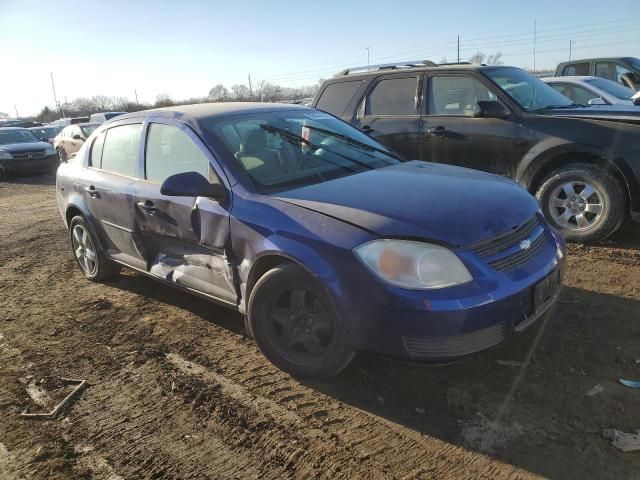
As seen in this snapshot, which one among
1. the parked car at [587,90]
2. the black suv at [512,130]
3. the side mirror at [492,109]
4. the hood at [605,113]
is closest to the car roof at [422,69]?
the black suv at [512,130]

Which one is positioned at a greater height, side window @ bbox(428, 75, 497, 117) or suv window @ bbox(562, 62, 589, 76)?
suv window @ bbox(562, 62, 589, 76)

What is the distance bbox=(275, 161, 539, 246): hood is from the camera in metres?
2.80

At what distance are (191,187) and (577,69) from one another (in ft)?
35.5

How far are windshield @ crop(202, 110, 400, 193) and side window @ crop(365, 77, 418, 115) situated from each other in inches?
88.1

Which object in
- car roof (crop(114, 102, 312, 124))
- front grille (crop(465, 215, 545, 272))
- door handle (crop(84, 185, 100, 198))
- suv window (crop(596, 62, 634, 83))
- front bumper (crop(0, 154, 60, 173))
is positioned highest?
suv window (crop(596, 62, 634, 83))

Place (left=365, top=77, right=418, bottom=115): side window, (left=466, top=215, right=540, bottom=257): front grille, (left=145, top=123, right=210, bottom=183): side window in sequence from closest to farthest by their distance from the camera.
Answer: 1. (left=466, top=215, right=540, bottom=257): front grille
2. (left=145, top=123, right=210, bottom=183): side window
3. (left=365, top=77, right=418, bottom=115): side window

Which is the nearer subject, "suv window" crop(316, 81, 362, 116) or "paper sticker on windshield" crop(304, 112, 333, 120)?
"paper sticker on windshield" crop(304, 112, 333, 120)

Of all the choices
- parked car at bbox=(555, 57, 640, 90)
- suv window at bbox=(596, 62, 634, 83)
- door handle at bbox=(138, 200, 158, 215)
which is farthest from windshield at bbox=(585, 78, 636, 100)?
door handle at bbox=(138, 200, 158, 215)

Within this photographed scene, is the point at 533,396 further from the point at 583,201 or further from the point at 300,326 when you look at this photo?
the point at 583,201

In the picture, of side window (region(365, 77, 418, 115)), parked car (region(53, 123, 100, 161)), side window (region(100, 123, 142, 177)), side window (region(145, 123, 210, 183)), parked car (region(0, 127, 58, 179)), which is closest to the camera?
side window (region(145, 123, 210, 183))

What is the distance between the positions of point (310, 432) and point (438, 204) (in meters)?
1.43

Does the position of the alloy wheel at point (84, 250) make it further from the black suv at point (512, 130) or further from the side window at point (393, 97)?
the side window at point (393, 97)

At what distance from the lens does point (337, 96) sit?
699 centimetres

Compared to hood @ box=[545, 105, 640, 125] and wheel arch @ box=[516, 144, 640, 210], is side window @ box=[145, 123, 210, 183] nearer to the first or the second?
wheel arch @ box=[516, 144, 640, 210]
